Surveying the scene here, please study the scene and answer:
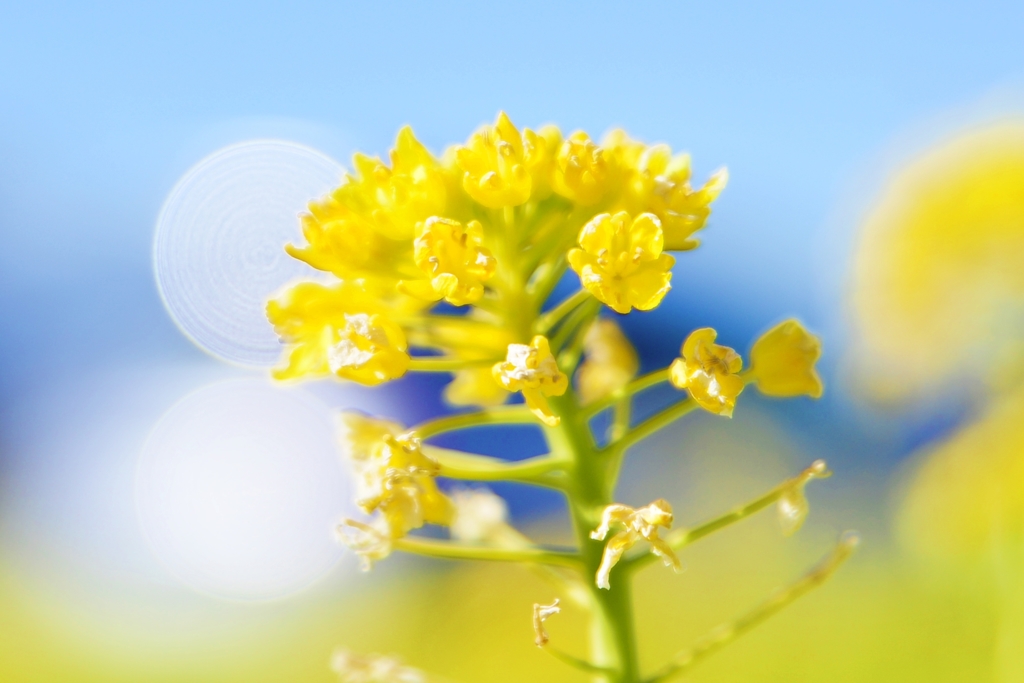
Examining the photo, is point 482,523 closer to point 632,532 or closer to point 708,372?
point 632,532

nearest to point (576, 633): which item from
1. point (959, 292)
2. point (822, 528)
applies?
point (822, 528)

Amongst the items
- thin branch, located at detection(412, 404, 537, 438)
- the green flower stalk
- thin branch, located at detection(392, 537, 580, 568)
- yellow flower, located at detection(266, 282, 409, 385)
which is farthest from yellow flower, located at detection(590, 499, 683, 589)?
yellow flower, located at detection(266, 282, 409, 385)

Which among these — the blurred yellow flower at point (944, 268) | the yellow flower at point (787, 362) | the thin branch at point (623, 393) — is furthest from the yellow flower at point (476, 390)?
the blurred yellow flower at point (944, 268)

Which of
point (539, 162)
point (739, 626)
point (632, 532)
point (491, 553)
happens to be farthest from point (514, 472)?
point (539, 162)

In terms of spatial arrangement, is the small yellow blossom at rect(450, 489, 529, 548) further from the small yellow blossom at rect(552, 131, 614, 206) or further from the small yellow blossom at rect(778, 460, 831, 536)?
the small yellow blossom at rect(552, 131, 614, 206)

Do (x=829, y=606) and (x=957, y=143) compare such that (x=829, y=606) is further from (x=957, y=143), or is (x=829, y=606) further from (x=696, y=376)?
(x=696, y=376)
